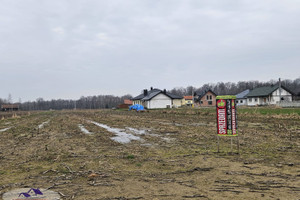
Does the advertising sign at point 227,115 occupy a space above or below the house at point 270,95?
below

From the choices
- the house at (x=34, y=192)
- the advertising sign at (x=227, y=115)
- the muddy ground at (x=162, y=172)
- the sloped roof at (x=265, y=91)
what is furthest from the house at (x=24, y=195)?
the sloped roof at (x=265, y=91)

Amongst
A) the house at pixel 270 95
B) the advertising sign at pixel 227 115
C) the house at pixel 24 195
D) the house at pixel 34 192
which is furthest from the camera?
the house at pixel 270 95

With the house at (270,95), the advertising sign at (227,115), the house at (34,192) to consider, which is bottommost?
the house at (34,192)

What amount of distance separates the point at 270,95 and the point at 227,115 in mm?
55435

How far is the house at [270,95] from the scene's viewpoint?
55.1 m

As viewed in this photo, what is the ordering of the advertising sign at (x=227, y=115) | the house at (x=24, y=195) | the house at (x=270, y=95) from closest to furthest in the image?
the house at (x=24, y=195) < the advertising sign at (x=227, y=115) < the house at (x=270, y=95)

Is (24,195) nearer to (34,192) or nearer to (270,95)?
(34,192)

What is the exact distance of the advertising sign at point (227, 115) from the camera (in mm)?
6957

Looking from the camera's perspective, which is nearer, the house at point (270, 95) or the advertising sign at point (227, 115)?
the advertising sign at point (227, 115)

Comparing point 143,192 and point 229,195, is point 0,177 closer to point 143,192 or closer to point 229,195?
point 143,192

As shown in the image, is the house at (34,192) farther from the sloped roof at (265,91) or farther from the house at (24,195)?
the sloped roof at (265,91)

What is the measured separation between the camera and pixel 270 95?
181 feet

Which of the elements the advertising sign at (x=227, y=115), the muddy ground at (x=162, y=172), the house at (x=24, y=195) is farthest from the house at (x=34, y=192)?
the advertising sign at (x=227, y=115)

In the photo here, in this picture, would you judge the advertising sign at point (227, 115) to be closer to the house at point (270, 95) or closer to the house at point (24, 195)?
the house at point (24, 195)
